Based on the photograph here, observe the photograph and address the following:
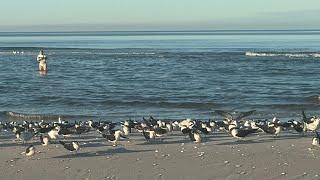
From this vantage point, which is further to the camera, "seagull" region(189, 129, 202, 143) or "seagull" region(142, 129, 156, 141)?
"seagull" region(142, 129, 156, 141)

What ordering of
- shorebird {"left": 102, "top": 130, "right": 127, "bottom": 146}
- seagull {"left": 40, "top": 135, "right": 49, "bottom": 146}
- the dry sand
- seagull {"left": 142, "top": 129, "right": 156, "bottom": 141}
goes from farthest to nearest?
seagull {"left": 142, "top": 129, "right": 156, "bottom": 141} → shorebird {"left": 102, "top": 130, "right": 127, "bottom": 146} → seagull {"left": 40, "top": 135, "right": 49, "bottom": 146} → the dry sand

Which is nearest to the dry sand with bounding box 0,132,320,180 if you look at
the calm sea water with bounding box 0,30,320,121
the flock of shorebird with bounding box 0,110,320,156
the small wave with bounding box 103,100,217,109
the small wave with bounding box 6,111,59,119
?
the flock of shorebird with bounding box 0,110,320,156

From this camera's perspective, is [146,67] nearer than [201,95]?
No

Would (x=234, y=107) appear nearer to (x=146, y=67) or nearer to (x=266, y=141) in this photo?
(x=266, y=141)

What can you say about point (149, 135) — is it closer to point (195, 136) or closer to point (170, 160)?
point (195, 136)

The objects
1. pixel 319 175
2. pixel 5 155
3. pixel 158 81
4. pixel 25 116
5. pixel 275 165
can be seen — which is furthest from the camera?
pixel 158 81

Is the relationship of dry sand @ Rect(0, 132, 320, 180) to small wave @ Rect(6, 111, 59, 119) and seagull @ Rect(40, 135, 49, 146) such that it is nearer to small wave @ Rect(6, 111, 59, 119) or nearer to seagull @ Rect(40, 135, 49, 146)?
seagull @ Rect(40, 135, 49, 146)

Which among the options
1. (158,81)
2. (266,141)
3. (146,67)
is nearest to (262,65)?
(146,67)

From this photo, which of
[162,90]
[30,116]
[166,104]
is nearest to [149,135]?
[30,116]

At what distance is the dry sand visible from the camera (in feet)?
41.1

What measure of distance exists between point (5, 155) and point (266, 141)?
7.23 metres

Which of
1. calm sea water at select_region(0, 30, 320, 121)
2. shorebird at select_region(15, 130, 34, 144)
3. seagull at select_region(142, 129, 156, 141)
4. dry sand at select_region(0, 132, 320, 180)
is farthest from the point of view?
calm sea water at select_region(0, 30, 320, 121)

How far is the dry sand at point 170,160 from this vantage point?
1254cm

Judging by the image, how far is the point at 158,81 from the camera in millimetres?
40656
